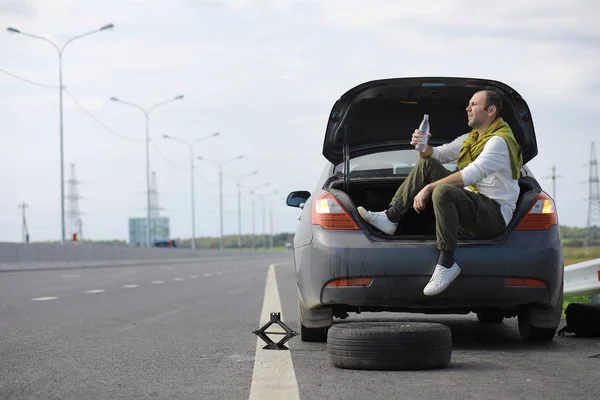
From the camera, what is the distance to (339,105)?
25.8ft

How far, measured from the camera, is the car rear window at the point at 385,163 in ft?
26.8

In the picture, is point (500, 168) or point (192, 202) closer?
point (500, 168)

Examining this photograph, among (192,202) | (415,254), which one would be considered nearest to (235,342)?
(415,254)

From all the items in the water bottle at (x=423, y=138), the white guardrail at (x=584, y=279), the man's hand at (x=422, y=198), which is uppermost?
the water bottle at (x=423, y=138)

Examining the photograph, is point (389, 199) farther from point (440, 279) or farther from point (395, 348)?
point (395, 348)

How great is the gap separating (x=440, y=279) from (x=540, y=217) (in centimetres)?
90

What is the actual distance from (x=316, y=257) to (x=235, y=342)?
1.09 m

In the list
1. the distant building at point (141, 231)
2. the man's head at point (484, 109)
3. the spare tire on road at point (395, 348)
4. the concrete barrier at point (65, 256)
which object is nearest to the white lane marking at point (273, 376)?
the spare tire on road at point (395, 348)

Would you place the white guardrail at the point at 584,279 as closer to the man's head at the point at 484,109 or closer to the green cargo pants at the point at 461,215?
the man's head at the point at 484,109

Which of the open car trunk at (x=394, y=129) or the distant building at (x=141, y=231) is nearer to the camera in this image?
the open car trunk at (x=394, y=129)

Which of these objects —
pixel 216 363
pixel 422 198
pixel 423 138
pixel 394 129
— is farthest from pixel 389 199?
pixel 216 363

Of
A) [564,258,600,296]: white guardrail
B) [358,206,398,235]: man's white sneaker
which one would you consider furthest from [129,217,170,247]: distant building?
[358,206,398,235]: man's white sneaker

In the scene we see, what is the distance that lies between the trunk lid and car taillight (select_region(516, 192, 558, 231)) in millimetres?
695

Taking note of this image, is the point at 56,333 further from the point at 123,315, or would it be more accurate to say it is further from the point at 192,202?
the point at 192,202
